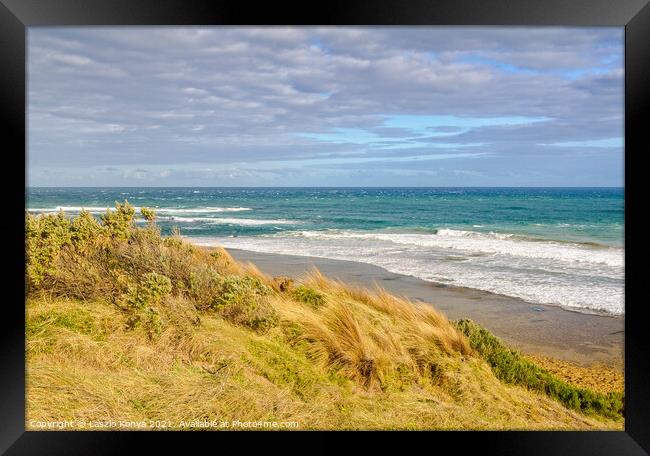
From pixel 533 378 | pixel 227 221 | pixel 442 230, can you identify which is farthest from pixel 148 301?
pixel 442 230

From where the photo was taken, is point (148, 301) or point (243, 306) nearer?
point (148, 301)

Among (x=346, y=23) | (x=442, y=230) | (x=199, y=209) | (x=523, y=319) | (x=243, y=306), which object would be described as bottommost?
(x=523, y=319)

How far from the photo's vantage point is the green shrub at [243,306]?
132 inches

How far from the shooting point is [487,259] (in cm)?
714

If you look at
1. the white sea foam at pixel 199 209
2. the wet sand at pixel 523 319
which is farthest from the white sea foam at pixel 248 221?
the wet sand at pixel 523 319

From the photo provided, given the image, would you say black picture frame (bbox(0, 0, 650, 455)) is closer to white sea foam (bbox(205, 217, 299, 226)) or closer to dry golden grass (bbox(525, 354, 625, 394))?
dry golden grass (bbox(525, 354, 625, 394))

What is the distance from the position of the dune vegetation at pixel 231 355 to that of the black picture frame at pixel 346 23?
362 millimetres

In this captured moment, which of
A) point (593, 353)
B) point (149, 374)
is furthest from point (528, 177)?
point (149, 374)

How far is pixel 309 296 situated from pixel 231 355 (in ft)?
2.98

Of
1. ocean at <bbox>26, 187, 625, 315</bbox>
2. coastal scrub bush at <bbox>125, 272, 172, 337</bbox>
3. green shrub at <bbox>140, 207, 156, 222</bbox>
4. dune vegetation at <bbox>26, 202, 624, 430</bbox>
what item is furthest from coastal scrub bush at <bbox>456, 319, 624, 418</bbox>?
green shrub at <bbox>140, 207, 156, 222</bbox>

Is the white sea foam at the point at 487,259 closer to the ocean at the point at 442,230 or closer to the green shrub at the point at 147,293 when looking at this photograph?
the ocean at the point at 442,230

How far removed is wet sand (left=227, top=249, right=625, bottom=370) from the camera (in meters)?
3.96

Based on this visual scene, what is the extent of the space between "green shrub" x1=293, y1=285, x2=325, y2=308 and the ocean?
1.91m

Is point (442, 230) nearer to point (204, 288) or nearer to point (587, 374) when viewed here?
point (587, 374)
